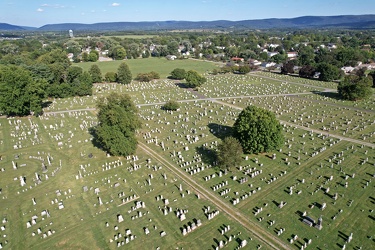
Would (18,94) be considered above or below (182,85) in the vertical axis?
above

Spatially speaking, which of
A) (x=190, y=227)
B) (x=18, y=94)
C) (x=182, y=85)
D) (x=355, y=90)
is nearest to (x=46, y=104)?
(x=18, y=94)

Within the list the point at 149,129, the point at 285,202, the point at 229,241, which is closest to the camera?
the point at 229,241

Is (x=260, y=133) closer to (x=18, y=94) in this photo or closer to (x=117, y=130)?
(x=117, y=130)

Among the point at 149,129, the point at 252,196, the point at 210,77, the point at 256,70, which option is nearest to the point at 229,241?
the point at 252,196

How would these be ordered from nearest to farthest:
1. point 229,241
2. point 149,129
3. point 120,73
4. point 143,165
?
1. point 229,241
2. point 143,165
3. point 149,129
4. point 120,73

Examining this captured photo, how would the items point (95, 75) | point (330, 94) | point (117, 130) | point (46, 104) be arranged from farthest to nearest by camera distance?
point (95, 75)
point (330, 94)
point (46, 104)
point (117, 130)

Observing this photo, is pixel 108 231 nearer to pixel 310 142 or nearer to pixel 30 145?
pixel 30 145
